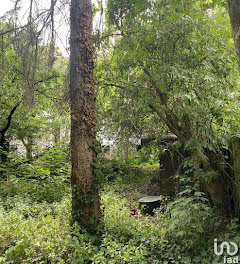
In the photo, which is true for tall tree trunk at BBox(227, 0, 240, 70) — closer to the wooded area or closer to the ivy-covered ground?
the wooded area

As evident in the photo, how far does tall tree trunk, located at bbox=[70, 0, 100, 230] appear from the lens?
13.3 feet

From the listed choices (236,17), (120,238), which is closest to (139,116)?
(120,238)

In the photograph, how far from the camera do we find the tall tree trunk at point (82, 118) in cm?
406

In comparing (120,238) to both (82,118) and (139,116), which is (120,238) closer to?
(82,118)

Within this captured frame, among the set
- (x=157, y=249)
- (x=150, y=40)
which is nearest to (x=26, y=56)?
(x=150, y=40)

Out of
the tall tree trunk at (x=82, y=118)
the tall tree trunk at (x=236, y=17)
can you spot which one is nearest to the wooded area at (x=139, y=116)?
the tall tree trunk at (x=82, y=118)

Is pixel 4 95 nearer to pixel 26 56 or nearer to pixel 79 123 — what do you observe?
pixel 26 56

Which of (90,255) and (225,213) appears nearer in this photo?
(90,255)

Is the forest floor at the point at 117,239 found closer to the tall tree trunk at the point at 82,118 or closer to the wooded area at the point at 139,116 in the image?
the wooded area at the point at 139,116

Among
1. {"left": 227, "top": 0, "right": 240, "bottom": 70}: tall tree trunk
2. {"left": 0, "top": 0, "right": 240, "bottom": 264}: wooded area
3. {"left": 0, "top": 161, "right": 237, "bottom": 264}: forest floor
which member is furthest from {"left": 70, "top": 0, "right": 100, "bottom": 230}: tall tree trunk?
{"left": 227, "top": 0, "right": 240, "bottom": 70}: tall tree trunk

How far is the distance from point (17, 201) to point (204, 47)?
4.92m

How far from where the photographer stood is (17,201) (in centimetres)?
550

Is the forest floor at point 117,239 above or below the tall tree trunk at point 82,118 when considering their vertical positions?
below

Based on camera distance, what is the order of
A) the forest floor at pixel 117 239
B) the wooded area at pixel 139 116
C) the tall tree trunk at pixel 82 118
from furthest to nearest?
the tall tree trunk at pixel 82 118 < the wooded area at pixel 139 116 < the forest floor at pixel 117 239
